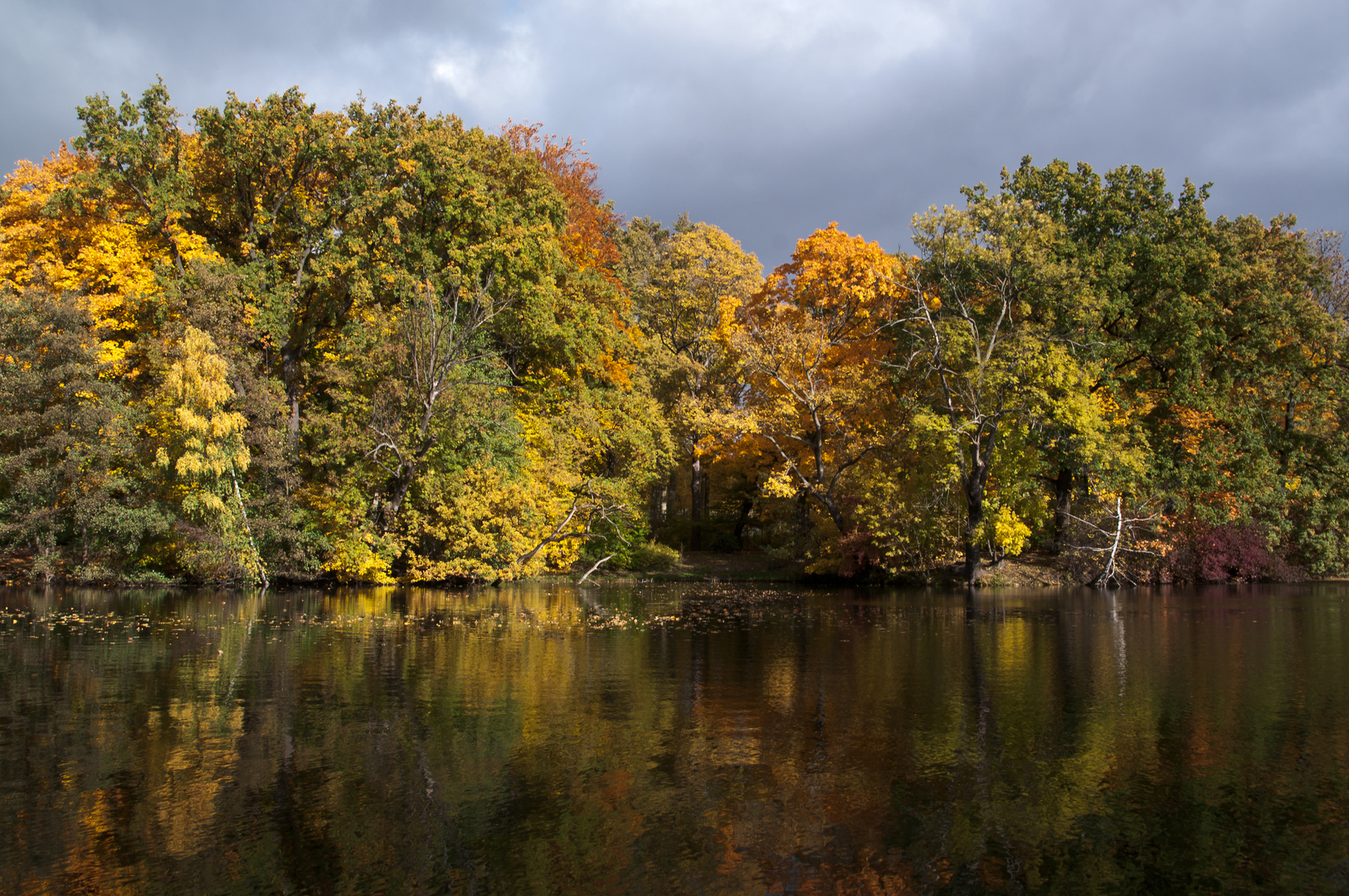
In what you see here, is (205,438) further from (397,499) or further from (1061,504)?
(1061,504)

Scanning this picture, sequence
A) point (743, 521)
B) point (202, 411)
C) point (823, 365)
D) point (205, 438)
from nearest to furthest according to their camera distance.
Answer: point (205, 438) < point (202, 411) < point (823, 365) < point (743, 521)

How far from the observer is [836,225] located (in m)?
39.3

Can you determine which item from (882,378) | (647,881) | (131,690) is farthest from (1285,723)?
(882,378)

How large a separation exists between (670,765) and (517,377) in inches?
1197

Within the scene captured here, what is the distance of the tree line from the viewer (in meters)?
30.3

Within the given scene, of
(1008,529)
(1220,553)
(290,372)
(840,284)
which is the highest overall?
(840,284)

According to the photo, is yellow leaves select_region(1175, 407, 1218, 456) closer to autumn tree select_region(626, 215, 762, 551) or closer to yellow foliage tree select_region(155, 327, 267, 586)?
autumn tree select_region(626, 215, 762, 551)

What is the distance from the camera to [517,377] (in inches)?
1499

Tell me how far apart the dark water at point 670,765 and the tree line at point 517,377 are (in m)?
13.7

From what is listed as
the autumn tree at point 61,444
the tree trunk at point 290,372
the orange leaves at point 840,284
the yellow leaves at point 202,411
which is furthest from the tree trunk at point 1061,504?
the autumn tree at point 61,444

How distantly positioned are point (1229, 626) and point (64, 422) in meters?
34.1

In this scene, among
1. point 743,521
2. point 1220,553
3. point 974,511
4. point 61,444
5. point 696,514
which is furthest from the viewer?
point 743,521

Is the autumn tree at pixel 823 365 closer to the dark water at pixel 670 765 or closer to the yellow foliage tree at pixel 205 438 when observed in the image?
the yellow foliage tree at pixel 205 438

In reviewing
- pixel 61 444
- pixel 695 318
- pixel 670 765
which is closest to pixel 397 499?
pixel 61 444
